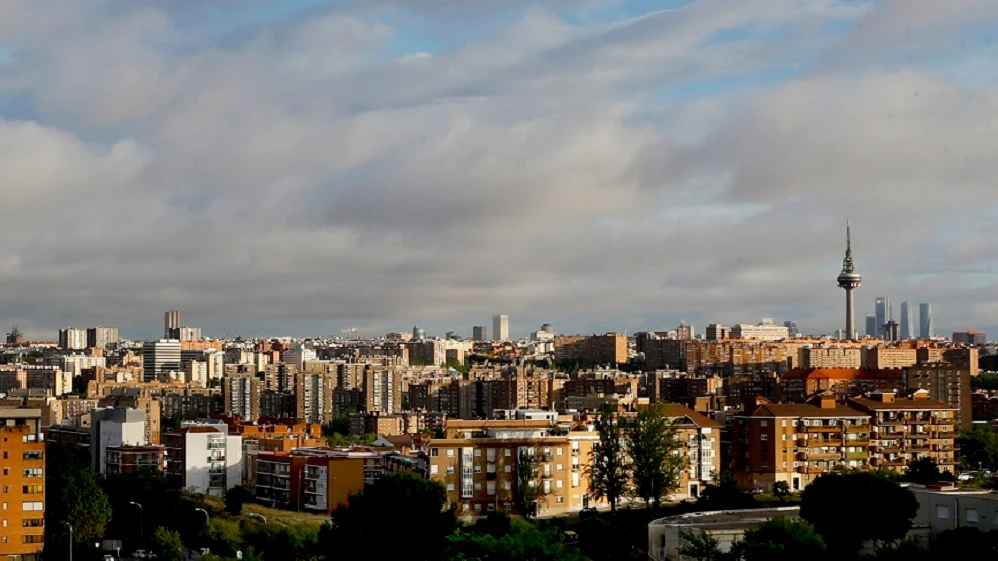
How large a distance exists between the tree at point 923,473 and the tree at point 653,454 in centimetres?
469

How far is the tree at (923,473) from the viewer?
98.9ft

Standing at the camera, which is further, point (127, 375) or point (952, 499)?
point (127, 375)

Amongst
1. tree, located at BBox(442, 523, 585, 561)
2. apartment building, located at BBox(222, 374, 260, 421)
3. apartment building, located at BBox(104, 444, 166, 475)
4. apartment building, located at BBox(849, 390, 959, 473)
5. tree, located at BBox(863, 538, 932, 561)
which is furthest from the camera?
apartment building, located at BBox(222, 374, 260, 421)

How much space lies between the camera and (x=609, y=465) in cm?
3114

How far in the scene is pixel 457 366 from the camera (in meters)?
104

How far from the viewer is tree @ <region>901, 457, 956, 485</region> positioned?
3013 centimetres

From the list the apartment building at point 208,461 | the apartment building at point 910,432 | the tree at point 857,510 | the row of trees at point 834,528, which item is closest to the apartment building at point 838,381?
the apartment building at point 910,432

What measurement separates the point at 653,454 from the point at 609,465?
0.93 metres

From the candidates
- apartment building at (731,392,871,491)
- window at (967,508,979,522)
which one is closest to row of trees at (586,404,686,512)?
apartment building at (731,392,871,491)

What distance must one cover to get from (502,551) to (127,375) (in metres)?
67.1

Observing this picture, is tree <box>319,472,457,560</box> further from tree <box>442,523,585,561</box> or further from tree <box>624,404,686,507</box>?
tree <box>624,404,686,507</box>

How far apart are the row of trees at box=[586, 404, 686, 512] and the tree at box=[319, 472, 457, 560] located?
7037mm

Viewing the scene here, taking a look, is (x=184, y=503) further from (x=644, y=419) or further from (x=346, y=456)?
(x=644, y=419)

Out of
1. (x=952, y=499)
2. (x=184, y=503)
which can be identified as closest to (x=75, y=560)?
(x=184, y=503)
